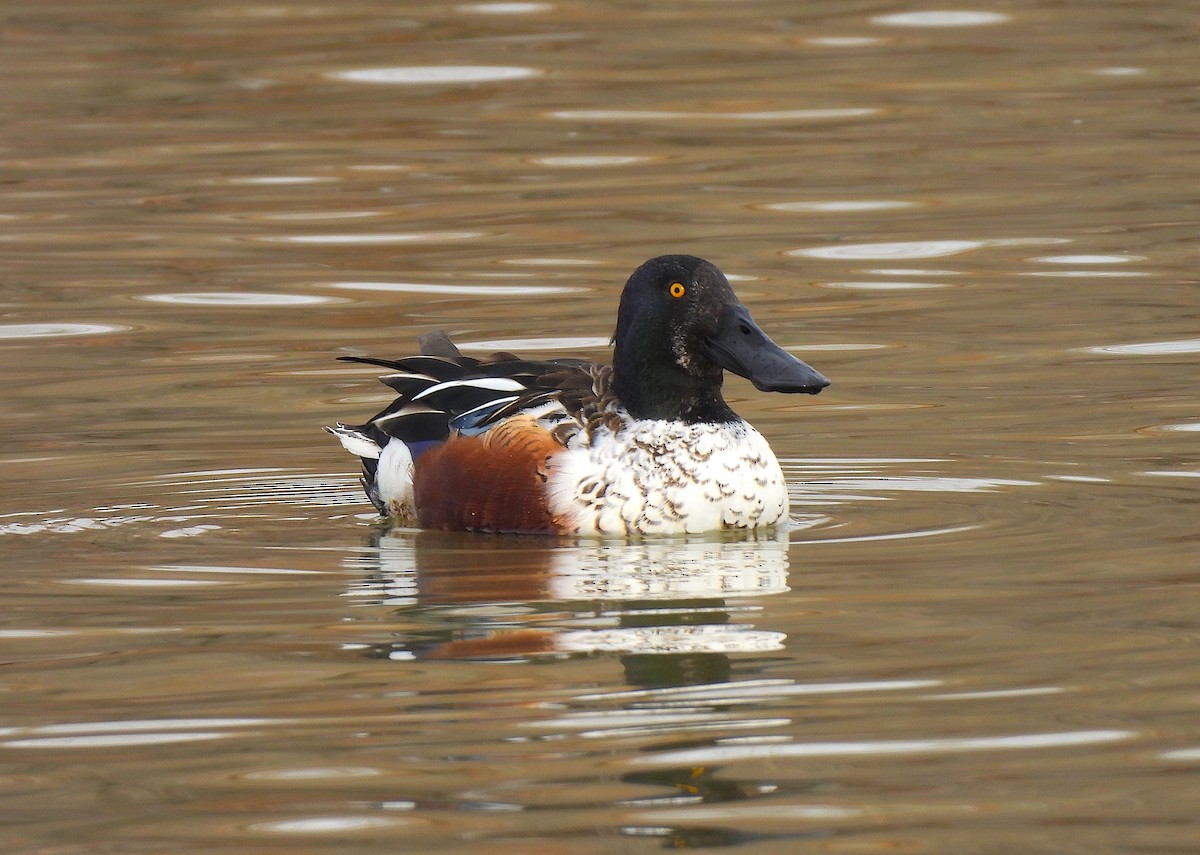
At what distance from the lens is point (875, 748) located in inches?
210

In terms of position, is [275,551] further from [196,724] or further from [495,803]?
[495,803]

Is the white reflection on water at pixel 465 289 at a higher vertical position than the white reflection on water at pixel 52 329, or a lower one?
higher

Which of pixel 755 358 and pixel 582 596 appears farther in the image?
pixel 755 358

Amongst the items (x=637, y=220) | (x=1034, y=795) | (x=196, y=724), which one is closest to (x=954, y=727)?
(x=1034, y=795)

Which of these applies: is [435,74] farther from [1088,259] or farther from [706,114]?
[1088,259]

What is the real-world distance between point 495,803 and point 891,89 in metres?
13.7

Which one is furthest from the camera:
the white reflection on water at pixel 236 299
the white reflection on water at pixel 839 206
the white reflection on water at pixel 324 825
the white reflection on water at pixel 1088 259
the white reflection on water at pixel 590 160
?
the white reflection on water at pixel 590 160

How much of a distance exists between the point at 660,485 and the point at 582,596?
43.4 inches

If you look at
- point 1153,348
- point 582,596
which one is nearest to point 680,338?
point 582,596

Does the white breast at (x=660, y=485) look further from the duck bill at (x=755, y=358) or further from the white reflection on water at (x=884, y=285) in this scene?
the white reflection on water at (x=884, y=285)

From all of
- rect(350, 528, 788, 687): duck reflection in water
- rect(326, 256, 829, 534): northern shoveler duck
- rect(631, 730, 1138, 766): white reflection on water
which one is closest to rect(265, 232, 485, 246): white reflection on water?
rect(326, 256, 829, 534): northern shoveler duck

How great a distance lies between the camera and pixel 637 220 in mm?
14766

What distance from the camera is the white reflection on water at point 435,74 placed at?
18.9 m

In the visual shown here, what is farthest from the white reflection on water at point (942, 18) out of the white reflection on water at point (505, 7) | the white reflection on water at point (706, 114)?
the white reflection on water at point (505, 7)
